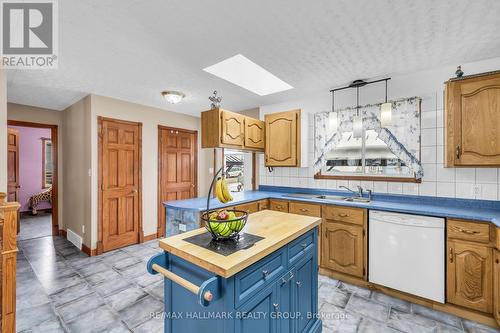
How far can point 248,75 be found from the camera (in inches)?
118

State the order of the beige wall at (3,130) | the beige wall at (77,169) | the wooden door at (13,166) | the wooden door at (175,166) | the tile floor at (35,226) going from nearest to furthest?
the beige wall at (3,130), the beige wall at (77,169), the wooden door at (175,166), the tile floor at (35,226), the wooden door at (13,166)

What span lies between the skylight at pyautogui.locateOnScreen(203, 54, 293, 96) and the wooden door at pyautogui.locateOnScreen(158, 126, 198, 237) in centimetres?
208

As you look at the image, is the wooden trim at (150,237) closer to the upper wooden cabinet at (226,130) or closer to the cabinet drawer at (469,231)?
the upper wooden cabinet at (226,130)

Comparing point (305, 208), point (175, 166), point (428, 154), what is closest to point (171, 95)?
point (175, 166)

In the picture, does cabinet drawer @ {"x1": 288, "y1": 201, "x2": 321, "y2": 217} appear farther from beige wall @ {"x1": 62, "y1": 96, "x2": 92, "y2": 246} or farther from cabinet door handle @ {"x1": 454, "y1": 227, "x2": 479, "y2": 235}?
beige wall @ {"x1": 62, "y1": 96, "x2": 92, "y2": 246}

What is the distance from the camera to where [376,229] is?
2475 mm

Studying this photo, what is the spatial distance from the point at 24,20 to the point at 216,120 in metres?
1.86

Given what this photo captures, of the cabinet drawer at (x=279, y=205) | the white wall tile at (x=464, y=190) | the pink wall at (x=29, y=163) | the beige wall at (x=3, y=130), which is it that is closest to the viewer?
the beige wall at (x=3, y=130)

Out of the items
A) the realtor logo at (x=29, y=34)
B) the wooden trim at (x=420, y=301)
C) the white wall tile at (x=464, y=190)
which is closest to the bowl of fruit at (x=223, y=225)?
the realtor logo at (x=29, y=34)

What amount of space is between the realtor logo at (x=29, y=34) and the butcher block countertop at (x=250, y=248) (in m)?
1.87

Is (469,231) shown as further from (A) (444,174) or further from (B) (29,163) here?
(B) (29,163)

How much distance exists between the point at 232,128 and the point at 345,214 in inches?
72.1

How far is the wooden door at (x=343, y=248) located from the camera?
2584 millimetres

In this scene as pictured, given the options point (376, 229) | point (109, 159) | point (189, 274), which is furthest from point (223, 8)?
point (109, 159)
